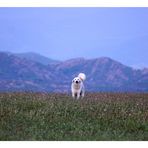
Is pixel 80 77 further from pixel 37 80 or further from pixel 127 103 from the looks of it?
pixel 127 103

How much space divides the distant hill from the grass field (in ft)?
12.5

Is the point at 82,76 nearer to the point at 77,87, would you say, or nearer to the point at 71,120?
the point at 77,87

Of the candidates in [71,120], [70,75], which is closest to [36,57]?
[70,75]

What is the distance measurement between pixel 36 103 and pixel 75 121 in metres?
2.12

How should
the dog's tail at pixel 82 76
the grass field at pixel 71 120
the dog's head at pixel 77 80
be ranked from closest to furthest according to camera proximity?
the grass field at pixel 71 120, the dog's head at pixel 77 80, the dog's tail at pixel 82 76

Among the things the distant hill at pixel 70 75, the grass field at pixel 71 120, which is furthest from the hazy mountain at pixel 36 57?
the grass field at pixel 71 120

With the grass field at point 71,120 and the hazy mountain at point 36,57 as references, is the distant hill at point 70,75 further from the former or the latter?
the grass field at point 71,120

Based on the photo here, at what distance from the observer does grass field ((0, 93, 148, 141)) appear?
11164 millimetres

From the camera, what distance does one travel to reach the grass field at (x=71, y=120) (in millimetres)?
11164

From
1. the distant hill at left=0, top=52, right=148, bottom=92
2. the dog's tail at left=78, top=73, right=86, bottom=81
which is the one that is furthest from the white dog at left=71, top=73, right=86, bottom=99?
the distant hill at left=0, top=52, right=148, bottom=92

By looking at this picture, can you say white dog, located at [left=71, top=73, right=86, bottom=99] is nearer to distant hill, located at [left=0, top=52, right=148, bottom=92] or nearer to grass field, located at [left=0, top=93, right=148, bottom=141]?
distant hill, located at [left=0, top=52, right=148, bottom=92]

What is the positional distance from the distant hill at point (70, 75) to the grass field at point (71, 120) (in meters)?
3.82
